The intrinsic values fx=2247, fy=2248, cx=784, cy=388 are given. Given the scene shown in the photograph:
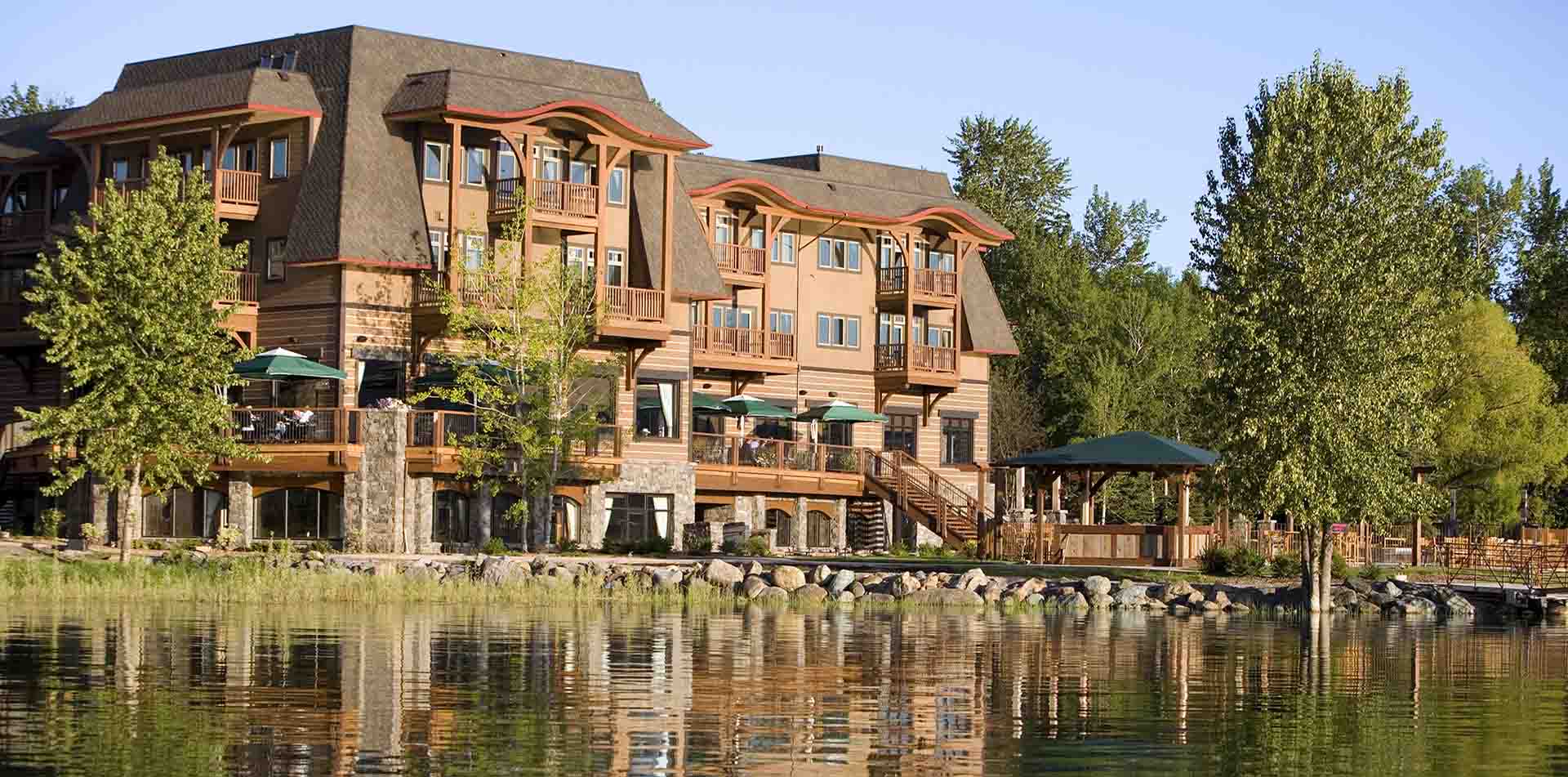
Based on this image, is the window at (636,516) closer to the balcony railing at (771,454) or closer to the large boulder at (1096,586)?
the balcony railing at (771,454)

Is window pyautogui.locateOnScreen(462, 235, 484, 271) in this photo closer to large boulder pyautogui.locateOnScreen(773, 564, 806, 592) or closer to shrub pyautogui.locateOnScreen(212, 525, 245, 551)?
shrub pyautogui.locateOnScreen(212, 525, 245, 551)

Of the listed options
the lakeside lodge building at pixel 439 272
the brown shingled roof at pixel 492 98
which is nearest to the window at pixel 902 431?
the lakeside lodge building at pixel 439 272

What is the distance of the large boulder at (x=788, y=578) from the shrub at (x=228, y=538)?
12.8 metres

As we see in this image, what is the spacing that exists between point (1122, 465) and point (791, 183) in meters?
16.1

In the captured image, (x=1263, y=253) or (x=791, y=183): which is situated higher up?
(x=791, y=183)

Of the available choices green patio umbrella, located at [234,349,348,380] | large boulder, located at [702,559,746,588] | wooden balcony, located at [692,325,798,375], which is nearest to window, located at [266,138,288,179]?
green patio umbrella, located at [234,349,348,380]

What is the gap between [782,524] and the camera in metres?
63.5

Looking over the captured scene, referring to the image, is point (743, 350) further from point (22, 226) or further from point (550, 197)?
point (22, 226)

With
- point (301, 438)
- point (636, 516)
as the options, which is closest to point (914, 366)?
point (636, 516)

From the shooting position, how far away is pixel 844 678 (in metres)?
25.4

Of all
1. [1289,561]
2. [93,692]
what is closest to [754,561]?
[1289,561]

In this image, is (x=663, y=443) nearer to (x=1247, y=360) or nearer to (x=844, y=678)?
(x=1247, y=360)

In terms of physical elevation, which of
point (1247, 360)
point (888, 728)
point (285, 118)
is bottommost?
point (888, 728)

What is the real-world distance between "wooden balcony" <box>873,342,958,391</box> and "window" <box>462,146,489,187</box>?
16051 millimetres
